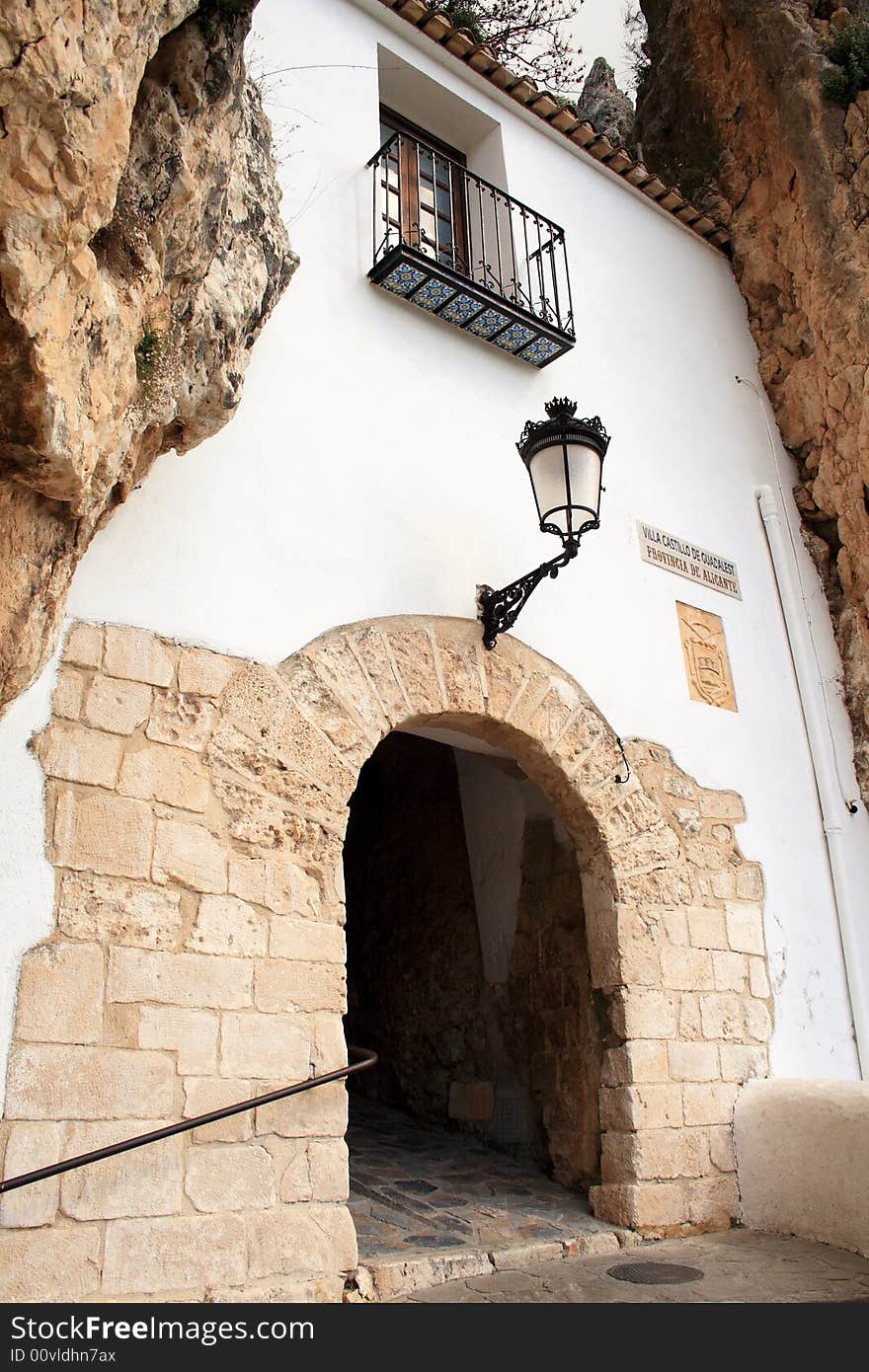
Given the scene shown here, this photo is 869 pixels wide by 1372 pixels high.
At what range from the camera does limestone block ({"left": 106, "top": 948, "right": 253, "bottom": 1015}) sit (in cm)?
294

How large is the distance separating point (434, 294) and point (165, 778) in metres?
2.74

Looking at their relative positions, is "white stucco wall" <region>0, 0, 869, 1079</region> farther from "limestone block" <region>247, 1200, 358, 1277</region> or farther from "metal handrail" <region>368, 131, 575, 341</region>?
"limestone block" <region>247, 1200, 358, 1277</region>

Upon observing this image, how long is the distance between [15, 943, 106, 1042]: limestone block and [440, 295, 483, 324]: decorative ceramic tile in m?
3.36

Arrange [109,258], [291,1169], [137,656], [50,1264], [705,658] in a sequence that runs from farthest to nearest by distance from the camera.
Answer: [705,658]
[137,656]
[291,1169]
[50,1264]
[109,258]

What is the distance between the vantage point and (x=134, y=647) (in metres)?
3.32

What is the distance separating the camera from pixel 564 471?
4.00 metres

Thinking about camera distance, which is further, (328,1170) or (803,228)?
(803,228)

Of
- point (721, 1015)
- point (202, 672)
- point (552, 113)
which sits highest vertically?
point (552, 113)

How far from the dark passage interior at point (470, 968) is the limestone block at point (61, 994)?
2.21 meters

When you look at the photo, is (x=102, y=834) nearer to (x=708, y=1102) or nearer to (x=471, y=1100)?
(x=708, y=1102)

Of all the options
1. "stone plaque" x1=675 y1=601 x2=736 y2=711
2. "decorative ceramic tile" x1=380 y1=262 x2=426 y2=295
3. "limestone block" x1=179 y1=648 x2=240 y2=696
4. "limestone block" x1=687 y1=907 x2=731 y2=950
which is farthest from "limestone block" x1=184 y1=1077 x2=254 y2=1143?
"decorative ceramic tile" x1=380 y1=262 x2=426 y2=295

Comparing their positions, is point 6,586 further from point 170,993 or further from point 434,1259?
point 434,1259

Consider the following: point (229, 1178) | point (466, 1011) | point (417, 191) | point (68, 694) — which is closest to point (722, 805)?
point (466, 1011)

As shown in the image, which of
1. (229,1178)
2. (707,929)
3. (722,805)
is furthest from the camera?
(722,805)
